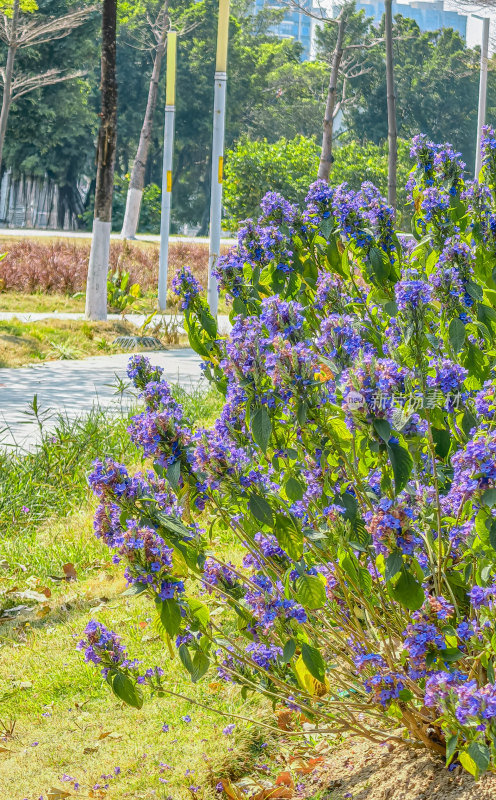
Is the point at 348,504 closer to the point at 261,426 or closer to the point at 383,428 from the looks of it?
the point at 261,426

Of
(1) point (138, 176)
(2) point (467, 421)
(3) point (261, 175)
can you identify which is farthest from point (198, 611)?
(1) point (138, 176)

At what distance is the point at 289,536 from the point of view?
95.9 inches

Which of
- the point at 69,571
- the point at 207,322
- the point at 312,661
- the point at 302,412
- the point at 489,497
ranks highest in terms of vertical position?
the point at 207,322

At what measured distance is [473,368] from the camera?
275 cm

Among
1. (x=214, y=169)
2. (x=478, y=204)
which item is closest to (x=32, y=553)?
(x=478, y=204)

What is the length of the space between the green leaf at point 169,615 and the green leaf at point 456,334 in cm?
94

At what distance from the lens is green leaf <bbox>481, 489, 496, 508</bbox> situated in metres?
1.83

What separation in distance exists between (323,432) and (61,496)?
4.18 meters

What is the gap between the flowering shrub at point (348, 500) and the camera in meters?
2.05

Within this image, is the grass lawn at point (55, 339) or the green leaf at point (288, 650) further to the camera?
the grass lawn at point (55, 339)

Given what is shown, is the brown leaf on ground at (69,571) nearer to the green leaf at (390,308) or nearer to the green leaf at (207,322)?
the green leaf at (207,322)

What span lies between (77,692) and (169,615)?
1.72m

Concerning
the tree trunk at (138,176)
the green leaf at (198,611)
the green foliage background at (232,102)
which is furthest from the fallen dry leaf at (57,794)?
the tree trunk at (138,176)

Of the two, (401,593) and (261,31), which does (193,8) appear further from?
(401,593)
